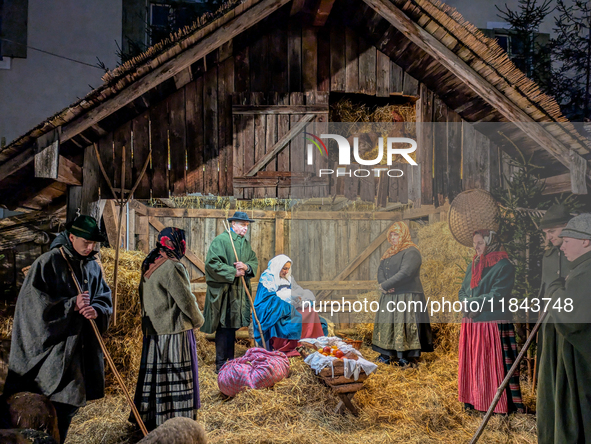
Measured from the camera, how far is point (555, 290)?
276 centimetres

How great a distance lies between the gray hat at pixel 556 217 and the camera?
316 centimetres

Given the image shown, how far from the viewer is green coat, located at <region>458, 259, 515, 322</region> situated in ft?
11.9

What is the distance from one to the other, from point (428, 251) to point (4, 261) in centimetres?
591

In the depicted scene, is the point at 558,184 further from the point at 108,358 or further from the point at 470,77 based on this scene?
the point at 108,358

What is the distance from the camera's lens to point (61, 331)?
296 cm

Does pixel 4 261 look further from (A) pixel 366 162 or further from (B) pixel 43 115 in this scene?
(A) pixel 366 162

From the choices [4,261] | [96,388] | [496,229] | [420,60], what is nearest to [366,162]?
[420,60]

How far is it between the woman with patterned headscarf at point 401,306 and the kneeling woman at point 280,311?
102 centimetres

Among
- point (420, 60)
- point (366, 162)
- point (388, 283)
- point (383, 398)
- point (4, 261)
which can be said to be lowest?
point (383, 398)

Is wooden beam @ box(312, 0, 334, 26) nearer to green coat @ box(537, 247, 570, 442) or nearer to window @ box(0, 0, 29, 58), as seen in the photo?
green coat @ box(537, 247, 570, 442)

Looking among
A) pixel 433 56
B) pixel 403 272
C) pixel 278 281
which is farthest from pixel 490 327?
pixel 433 56

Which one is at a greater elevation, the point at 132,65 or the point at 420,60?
the point at 420,60

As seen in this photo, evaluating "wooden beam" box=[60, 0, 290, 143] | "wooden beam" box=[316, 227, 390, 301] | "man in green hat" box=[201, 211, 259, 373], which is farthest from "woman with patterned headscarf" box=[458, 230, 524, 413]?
"wooden beam" box=[316, 227, 390, 301]

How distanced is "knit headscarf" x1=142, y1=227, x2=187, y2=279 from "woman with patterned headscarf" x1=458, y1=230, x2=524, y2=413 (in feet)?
9.31
